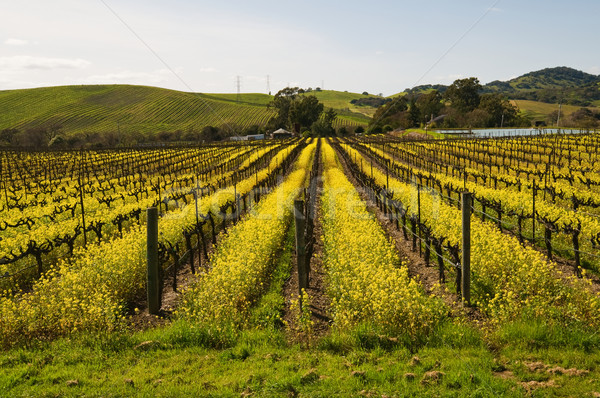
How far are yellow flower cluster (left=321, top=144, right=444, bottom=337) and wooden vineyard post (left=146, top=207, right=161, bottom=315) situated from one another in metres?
3.35

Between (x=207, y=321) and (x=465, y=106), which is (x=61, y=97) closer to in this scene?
(x=465, y=106)

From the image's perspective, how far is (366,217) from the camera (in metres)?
13.7

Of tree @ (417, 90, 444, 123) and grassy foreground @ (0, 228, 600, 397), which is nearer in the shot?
grassy foreground @ (0, 228, 600, 397)

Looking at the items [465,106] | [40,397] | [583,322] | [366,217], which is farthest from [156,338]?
[465,106]

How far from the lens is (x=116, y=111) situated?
130125 mm

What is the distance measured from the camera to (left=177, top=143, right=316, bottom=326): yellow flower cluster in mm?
7137

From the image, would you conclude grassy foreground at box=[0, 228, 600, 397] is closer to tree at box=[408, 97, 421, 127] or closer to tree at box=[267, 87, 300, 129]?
tree at box=[408, 97, 421, 127]

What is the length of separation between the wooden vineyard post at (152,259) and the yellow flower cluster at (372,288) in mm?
3350

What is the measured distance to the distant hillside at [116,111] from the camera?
116875mm

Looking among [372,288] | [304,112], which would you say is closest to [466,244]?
[372,288]

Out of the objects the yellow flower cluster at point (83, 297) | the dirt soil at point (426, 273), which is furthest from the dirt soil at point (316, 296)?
the yellow flower cluster at point (83, 297)

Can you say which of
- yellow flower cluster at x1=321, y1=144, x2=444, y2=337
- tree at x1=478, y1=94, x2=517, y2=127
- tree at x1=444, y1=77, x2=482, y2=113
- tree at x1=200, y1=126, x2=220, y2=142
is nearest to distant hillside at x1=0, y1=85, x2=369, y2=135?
tree at x1=200, y1=126, x2=220, y2=142

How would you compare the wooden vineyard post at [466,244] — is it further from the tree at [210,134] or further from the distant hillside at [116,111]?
the distant hillside at [116,111]

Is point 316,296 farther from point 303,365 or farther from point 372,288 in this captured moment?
point 303,365
